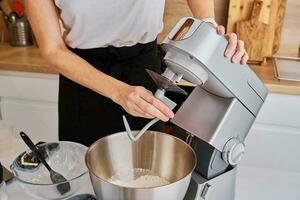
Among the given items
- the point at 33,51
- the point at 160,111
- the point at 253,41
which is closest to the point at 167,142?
the point at 160,111

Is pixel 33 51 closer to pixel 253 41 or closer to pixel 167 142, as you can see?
pixel 253 41

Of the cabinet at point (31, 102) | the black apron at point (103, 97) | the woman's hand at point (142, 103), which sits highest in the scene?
the woman's hand at point (142, 103)

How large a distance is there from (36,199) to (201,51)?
0.44 m

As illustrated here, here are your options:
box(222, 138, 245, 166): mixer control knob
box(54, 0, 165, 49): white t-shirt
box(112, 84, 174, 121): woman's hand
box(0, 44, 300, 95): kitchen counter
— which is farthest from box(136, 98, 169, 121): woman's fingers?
box(0, 44, 300, 95): kitchen counter

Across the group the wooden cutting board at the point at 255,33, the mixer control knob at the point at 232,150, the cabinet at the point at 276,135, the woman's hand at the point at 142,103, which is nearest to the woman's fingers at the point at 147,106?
the woman's hand at the point at 142,103

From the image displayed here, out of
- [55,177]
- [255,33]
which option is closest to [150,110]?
[55,177]

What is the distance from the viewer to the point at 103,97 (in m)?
1.15

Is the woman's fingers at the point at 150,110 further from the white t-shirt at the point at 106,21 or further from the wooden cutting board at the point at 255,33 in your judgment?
the wooden cutting board at the point at 255,33

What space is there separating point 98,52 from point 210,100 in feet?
1.56

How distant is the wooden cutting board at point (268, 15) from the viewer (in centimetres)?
171

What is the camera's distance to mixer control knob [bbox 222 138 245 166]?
0.71m

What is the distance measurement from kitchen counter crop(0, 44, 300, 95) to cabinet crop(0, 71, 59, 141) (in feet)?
0.16

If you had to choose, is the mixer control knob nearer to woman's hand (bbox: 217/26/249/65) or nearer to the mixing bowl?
woman's hand (bbox: 217/26/249/65)

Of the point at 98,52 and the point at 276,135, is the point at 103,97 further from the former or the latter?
the point at 276,135
